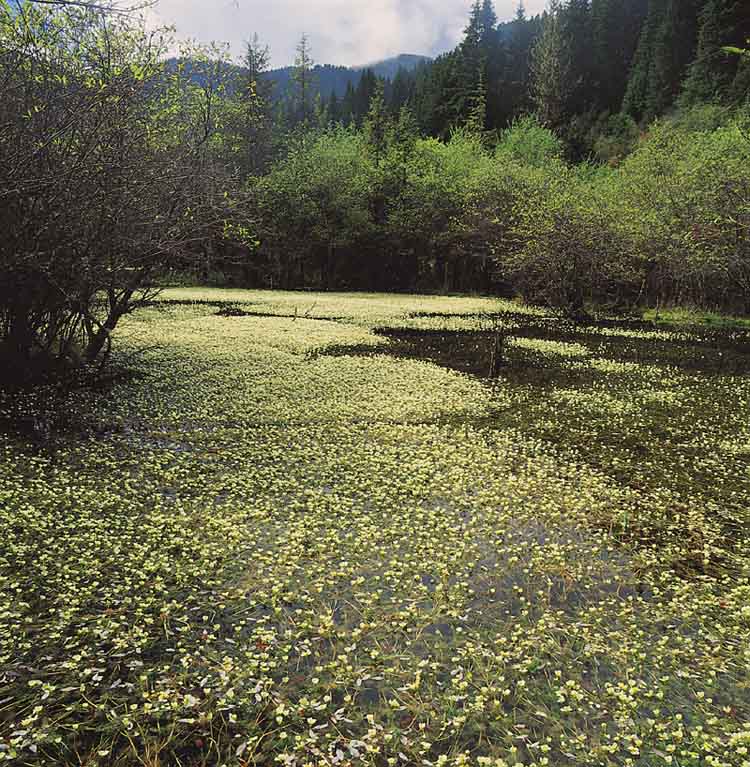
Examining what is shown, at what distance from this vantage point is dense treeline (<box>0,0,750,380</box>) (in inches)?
403

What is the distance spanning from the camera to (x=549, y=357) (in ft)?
60.8

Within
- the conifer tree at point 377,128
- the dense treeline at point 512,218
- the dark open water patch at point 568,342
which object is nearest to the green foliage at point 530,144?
the dense treeline at point 512,218

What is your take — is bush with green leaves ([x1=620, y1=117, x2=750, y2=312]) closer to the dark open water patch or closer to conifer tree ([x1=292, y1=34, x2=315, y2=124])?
the dark open water patch

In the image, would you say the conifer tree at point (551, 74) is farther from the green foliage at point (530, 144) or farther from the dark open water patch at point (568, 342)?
the dark open water patch at point (568, 342)

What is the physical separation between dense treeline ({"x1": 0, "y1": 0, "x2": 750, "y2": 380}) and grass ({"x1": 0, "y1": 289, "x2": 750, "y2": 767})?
3.64 meters

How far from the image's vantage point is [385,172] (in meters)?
47.2

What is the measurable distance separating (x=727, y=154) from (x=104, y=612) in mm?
35918

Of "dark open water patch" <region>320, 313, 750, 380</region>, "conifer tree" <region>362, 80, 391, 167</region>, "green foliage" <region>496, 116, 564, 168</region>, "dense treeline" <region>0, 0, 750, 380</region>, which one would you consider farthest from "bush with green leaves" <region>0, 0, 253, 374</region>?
"green foliage" <region>496, 116, 564, 168</region>

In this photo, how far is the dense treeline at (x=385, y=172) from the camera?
33.6 ft

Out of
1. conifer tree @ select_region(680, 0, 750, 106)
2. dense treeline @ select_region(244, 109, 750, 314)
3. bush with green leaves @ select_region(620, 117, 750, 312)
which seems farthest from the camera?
conifer tree @ select_region(680, 0, 750, 106)

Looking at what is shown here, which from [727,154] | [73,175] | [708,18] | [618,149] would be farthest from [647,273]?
[708,18]

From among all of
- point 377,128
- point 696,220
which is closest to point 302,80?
point 377,128

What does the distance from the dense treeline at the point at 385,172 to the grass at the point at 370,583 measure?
3.64 metres

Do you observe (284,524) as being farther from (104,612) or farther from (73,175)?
(73,175)
